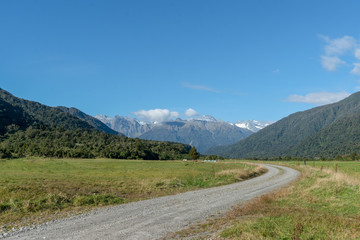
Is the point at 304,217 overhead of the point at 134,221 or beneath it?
overhead

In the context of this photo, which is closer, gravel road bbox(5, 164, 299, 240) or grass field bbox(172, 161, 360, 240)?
grass field bbox(172, 161, 360, 240)

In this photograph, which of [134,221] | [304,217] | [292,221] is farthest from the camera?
[134,221]

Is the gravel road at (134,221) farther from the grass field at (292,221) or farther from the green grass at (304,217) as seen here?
the green grass at (304,217)

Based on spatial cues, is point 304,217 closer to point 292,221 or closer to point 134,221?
point 292,221

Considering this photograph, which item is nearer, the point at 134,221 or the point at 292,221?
the point at 292,221

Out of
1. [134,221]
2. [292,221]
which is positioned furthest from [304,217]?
[134,221]

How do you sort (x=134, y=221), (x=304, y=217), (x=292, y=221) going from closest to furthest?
(x=292, y=221) < (x=304, y=217) < (x=134, y=221)

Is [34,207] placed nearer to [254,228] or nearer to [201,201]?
[201,201]

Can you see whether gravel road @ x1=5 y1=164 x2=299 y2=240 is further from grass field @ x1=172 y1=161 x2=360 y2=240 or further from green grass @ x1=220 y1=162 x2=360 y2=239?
green grass @ x1=220 y1=162 x2=360 y2=239

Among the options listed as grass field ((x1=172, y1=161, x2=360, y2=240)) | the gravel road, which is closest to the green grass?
grass field ((x1=172, y1=161, x2=360, y2=240))

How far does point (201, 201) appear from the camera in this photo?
20938 millimetres

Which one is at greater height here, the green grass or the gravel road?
the green grass

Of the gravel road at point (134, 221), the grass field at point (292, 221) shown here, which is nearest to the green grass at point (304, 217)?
the grass field at point (292, 221)

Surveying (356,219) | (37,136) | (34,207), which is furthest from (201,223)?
(37,136)
